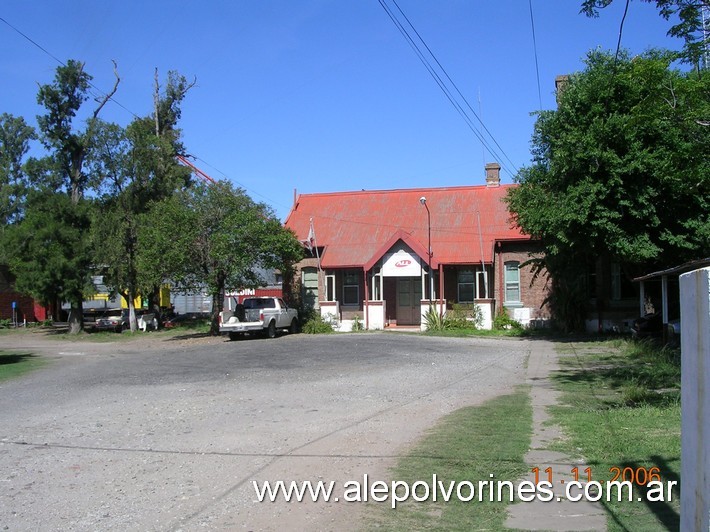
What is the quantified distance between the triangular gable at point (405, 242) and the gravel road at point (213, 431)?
456 inches

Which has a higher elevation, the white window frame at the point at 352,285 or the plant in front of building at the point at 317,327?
the white window frame at the point at 352,285

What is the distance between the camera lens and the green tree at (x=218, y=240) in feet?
94.9

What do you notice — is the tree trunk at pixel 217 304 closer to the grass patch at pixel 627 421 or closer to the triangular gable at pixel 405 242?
the triangular gable at pixel 405 242

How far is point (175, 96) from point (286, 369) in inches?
1330

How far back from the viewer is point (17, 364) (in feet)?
71.3

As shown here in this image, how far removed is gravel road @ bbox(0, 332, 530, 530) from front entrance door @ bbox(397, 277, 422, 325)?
1401 cm

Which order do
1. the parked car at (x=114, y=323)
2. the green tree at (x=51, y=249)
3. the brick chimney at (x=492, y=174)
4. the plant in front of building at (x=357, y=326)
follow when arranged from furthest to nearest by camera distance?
the parked car at (x=114, y=323) → the brick chimney at (x=492, y=174) → the green tree at (x=51, y=249) → the plant in front of building at (x=357, y=326)

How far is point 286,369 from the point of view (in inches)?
677

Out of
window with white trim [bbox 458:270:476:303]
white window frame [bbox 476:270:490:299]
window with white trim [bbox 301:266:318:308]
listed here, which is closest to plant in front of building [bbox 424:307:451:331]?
white window frame [bbox 476:270:490:299]

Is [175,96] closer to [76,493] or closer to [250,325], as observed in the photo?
[250,325]

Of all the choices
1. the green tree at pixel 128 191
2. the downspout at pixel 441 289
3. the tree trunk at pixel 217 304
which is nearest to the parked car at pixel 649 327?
the downspout at pixel 441 289

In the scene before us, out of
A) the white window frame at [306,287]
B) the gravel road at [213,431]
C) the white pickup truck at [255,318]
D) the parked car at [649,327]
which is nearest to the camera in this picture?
the gravel road at [213,431]

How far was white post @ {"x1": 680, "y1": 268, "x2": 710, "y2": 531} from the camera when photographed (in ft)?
10.9

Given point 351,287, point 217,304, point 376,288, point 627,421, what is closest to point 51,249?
point 217,304
